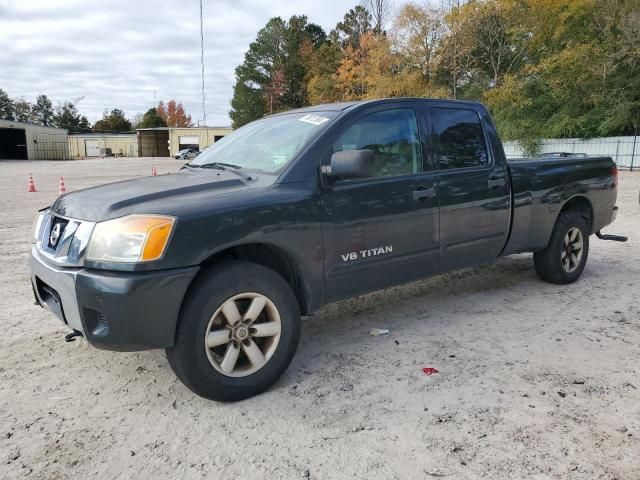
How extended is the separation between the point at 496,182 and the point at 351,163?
181 cm

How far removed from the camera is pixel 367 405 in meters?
2.99

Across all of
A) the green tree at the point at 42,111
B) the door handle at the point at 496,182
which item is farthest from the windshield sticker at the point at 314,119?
the green tree at the point at 42,111

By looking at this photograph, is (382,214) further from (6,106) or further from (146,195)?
(6,106)

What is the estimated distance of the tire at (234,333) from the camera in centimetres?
→ 282

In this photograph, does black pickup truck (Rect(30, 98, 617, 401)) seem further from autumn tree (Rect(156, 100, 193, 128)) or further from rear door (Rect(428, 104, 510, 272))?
autumn tree (Rect(156, 100, 193, 128))

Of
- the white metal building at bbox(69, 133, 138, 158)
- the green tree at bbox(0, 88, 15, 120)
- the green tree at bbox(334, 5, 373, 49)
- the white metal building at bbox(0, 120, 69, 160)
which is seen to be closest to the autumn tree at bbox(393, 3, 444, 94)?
the green tree at bbox(334, 5, 373, 49)

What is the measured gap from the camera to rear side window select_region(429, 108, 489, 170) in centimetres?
420

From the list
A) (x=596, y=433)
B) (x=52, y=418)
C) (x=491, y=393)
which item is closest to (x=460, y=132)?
(x=491, y=393)

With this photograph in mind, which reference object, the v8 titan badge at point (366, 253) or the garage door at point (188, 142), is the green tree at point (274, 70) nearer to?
the garage door at point (188, 142)

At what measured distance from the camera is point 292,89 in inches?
2552

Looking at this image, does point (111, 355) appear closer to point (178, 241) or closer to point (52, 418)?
point (52, 418)

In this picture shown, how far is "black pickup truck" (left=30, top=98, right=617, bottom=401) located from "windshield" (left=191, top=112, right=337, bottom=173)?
0.02 m

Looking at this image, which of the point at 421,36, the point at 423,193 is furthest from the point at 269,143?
the point at 421,36

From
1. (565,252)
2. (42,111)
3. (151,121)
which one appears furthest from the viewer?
(42,111)
